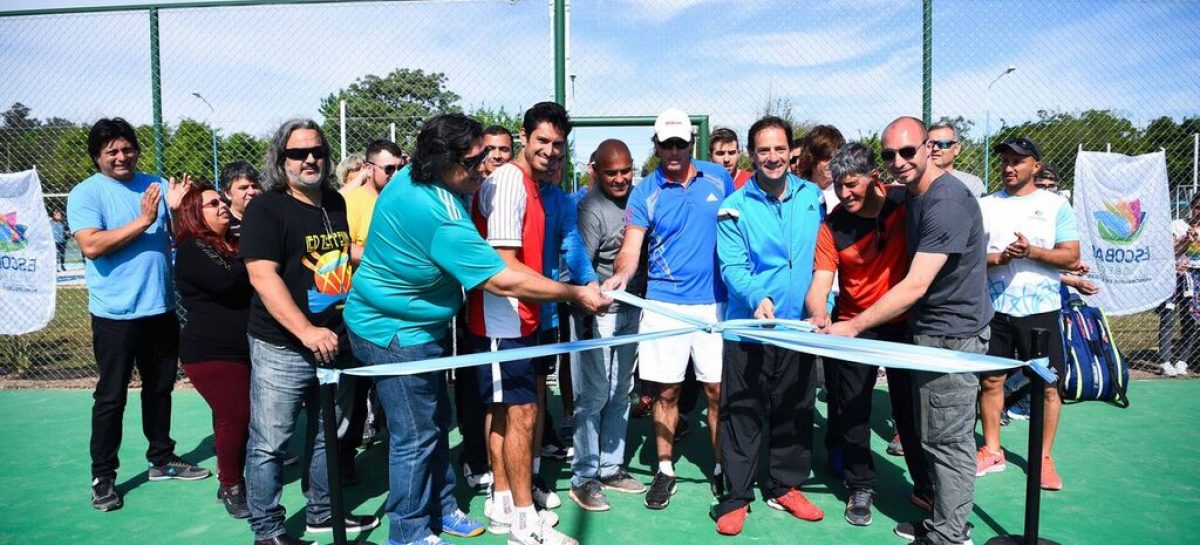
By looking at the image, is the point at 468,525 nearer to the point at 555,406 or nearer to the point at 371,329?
the point at 371,329

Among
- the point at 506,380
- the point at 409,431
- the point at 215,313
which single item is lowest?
the point at 409,431

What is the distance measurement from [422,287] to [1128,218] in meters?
6.75

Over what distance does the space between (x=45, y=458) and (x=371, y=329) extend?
3.36m

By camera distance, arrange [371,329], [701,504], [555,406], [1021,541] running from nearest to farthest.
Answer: [371,329] → [1021,541] → [701,504] → [555,406]

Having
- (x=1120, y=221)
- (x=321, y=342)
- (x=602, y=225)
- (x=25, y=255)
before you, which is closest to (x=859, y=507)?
(x=602, y=225)

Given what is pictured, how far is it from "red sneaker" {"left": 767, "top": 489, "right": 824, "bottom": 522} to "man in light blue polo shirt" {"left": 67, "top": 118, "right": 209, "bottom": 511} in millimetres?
3690

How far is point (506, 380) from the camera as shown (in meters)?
3.24

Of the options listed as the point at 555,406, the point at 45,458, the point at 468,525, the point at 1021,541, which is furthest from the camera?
the point at 555,406

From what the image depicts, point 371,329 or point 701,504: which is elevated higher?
point 371,329

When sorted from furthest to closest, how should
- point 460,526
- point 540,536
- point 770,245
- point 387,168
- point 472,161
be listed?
1. point 387,168
2. point 770,245
3. point 460,526
4. point 540,536
5. point 472,161

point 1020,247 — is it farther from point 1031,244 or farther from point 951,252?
point 951,252

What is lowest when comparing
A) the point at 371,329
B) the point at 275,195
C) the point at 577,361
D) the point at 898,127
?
the point at 577,361

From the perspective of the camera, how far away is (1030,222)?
4.20m

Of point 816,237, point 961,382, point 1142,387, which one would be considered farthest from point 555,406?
point 1142,387
